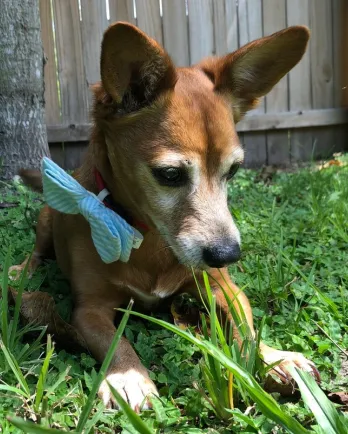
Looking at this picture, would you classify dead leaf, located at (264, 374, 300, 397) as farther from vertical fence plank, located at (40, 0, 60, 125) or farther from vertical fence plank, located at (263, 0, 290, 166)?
vertical fence plank, located at (263, 0, 290, 166)

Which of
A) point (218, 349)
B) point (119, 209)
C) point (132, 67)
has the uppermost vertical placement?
point (132, 67)

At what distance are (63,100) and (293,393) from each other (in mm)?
4249

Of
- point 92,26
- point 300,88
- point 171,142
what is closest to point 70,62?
point 92,26

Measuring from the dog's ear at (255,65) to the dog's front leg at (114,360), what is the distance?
1.10 meters

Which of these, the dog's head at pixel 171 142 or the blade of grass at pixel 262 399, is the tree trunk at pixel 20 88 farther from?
the blade of grass at pixel 262 399

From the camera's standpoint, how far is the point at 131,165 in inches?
81.9

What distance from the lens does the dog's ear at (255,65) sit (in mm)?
2195

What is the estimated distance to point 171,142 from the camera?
2.01m

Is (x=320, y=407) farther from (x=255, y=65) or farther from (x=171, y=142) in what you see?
(x=255, y=65)

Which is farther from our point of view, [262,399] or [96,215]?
[96,215]

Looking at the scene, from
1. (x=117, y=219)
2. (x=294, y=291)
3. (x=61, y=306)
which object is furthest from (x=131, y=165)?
(x=294, y=291)

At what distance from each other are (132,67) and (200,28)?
A: 382cm

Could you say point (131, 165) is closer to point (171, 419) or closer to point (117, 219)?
point (117, 219)

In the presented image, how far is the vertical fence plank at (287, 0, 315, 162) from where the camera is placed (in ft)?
19.2
